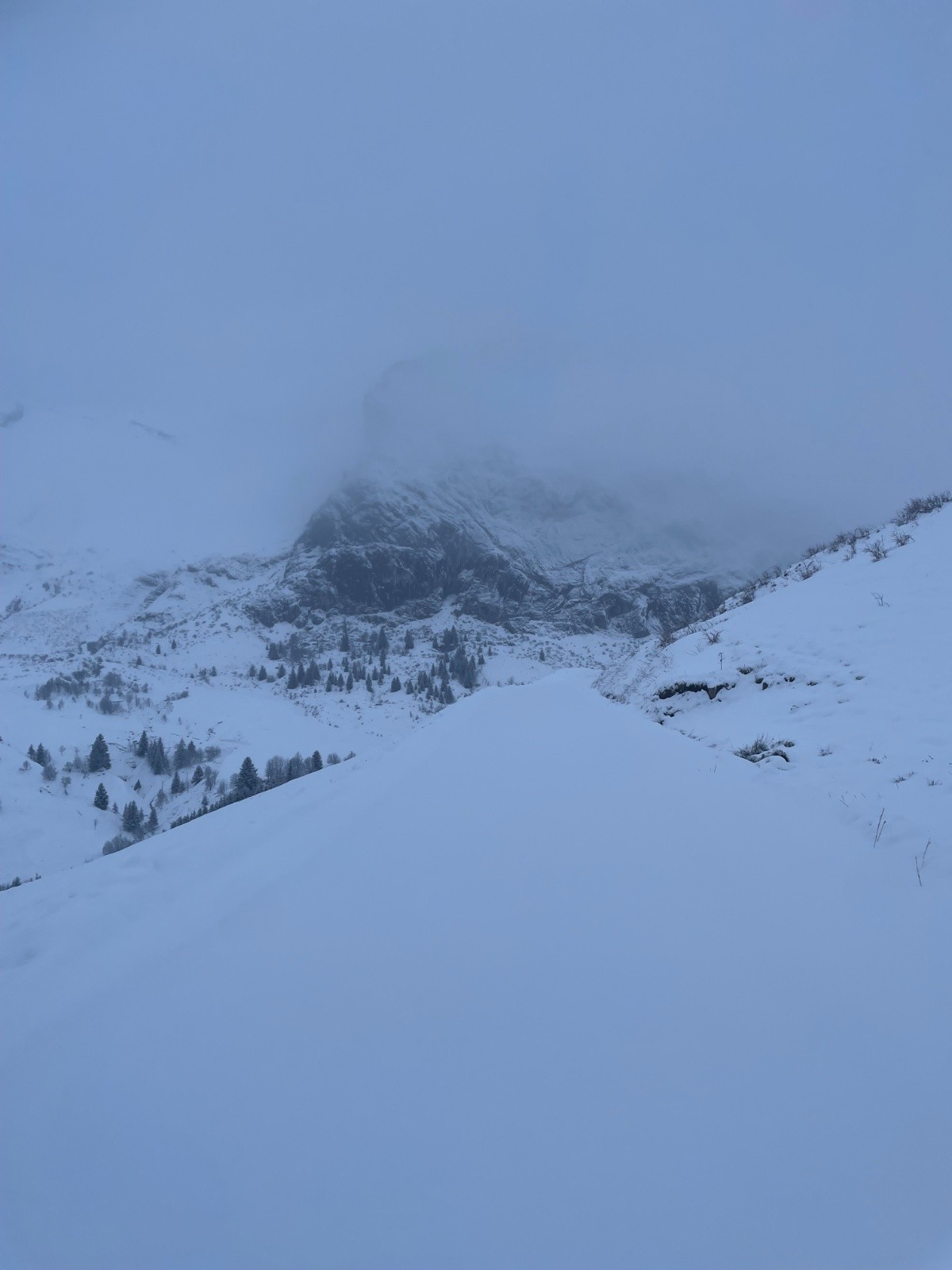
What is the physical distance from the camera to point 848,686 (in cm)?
832

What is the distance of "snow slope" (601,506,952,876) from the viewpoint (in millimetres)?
5559

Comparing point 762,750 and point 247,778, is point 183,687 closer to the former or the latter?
point 247,778

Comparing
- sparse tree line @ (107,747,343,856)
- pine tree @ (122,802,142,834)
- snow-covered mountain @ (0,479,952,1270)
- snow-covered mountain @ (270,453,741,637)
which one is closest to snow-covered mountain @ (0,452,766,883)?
snow-covered mountain @ (270,453,741,637)

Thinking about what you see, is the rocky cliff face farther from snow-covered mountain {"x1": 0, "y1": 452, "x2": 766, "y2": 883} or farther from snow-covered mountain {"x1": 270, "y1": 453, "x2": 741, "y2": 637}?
snow-covered mountain {"x1": 0, "y1": 452, "x2": 766, "y2": 883}

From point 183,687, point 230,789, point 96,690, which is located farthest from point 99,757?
point 183,687

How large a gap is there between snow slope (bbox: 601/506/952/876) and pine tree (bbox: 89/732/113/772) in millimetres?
54946

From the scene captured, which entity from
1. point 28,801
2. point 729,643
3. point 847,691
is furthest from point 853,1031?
point 28,801

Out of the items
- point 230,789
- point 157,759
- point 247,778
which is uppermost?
point 157,759

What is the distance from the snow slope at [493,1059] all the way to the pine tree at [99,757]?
187ft

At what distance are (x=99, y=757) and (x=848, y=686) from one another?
202ft

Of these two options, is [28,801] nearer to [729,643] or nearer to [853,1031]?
[729,643]

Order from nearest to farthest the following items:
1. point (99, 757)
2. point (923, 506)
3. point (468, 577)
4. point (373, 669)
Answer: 1. point (923, 506)
2. point (99, 757)
3. point (373, 669)
4. point (468, 577)

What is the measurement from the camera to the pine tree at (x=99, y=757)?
51009mm

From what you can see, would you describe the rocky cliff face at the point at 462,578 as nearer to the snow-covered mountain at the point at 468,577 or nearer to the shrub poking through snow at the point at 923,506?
the snow-covered mountain at the point at 468,577
